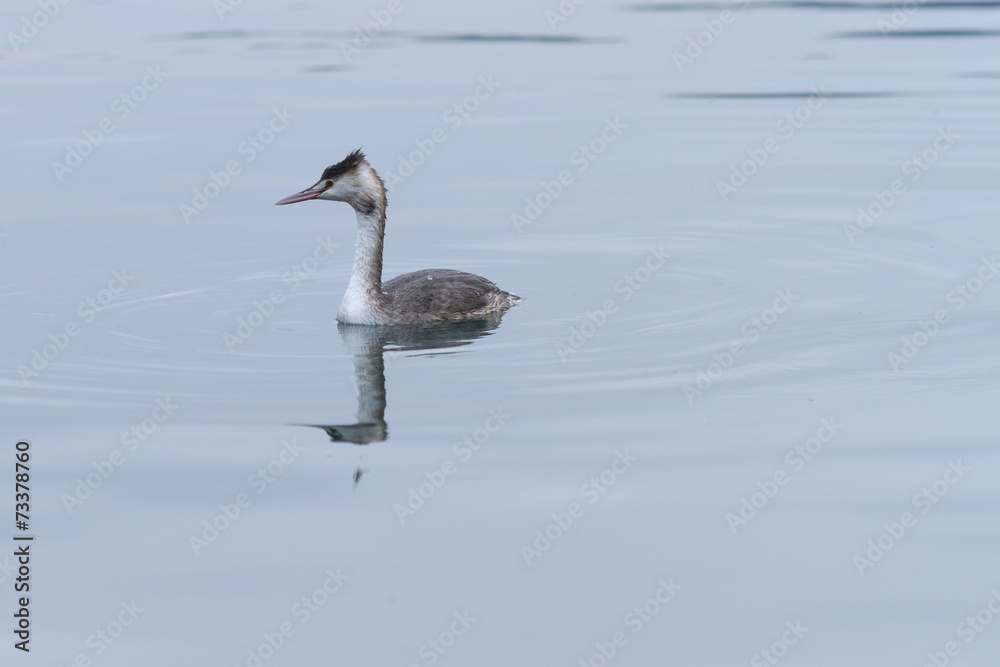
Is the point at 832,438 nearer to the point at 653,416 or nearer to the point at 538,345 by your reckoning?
the point at 653,416

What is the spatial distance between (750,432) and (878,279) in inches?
190

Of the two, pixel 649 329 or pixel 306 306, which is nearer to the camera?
pixel 649 329

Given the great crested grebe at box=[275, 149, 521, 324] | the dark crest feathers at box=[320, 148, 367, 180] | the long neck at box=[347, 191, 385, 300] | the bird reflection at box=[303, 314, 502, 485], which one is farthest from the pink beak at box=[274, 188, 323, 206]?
the bird reflection at box=[303, 314, 502, 485]

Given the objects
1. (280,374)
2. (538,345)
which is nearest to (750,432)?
(538,345)

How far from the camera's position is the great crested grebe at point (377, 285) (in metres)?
13.0

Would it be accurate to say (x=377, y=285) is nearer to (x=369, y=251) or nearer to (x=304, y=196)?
(x=369, y=251)

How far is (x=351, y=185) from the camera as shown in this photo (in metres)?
13.1

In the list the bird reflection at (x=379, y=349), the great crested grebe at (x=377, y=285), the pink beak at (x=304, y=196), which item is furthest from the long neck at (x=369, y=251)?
the pink beak at (x=304, y=196)

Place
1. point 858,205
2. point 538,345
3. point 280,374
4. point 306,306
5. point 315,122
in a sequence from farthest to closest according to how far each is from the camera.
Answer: point 315,122
point 858,205
point 306,306
point 538,345
point 280,374

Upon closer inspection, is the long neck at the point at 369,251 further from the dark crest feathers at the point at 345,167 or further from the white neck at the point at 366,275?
the dark crest feathers at the point at 345,167

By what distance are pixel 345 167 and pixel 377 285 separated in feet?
3.60

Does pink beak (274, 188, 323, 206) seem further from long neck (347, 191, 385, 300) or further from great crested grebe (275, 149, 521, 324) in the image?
long neck (347, 191, 385, 300)

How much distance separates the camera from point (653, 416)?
10.1 m

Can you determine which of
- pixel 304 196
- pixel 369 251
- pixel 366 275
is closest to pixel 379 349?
pixel 366 275
